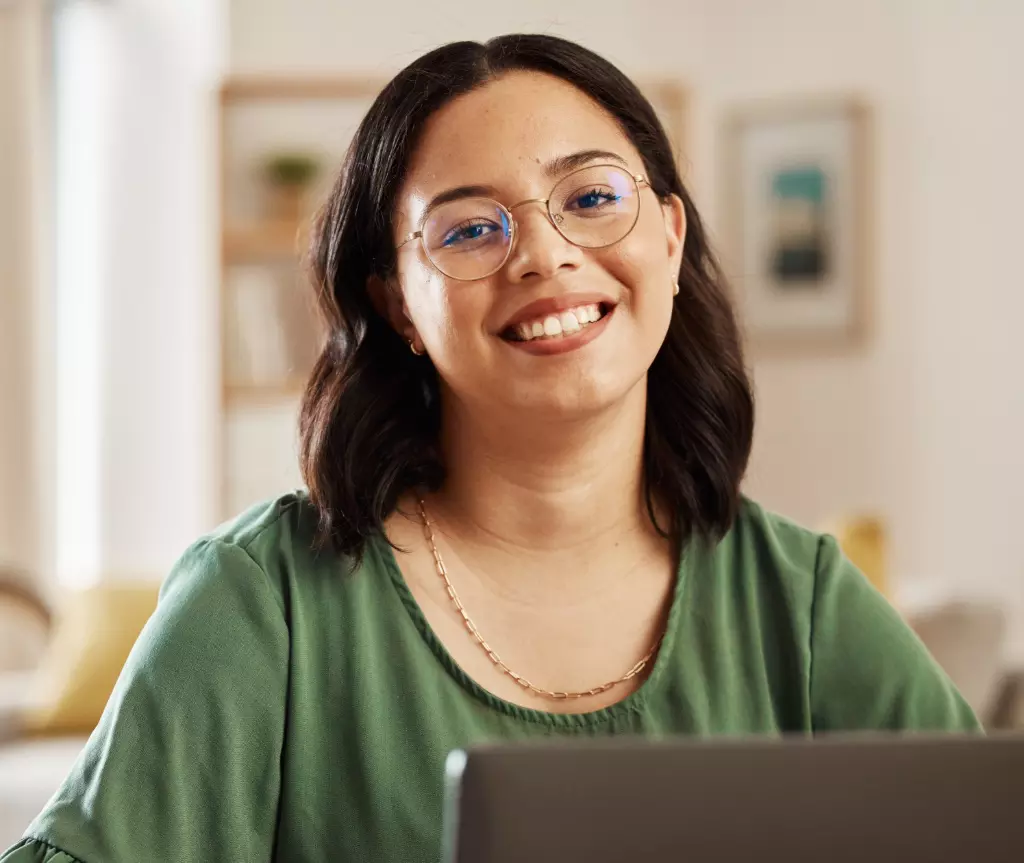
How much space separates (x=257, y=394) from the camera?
4414 mm

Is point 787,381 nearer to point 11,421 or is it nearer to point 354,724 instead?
point 11,421

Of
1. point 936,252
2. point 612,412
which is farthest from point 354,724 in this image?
point 936,252

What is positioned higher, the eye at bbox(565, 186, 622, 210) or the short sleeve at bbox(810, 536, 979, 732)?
the eye at bbox(565, 186, 622, 210)

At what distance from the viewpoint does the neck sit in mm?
1278

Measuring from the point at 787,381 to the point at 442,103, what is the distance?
3.53 meters

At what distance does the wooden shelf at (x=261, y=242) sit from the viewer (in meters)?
4.41

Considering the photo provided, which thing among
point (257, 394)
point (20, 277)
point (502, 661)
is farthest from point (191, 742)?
point (20, 277)

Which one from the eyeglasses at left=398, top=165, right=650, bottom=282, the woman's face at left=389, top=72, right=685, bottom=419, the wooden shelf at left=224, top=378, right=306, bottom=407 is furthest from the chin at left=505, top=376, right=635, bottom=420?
the wooden shelf at left=224, top=378, right=306, bottom=407

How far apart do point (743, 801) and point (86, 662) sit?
2.63 m

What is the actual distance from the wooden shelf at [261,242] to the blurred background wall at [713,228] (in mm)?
78

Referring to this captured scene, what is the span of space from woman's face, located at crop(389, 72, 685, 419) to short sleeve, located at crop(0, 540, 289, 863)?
286mm

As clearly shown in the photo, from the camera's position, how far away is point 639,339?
1.24m

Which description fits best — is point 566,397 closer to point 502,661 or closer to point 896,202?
point 502,661

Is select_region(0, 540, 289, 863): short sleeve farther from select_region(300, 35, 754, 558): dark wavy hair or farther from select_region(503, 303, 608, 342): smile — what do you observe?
select_region(503, 303, 608, 342): smile
